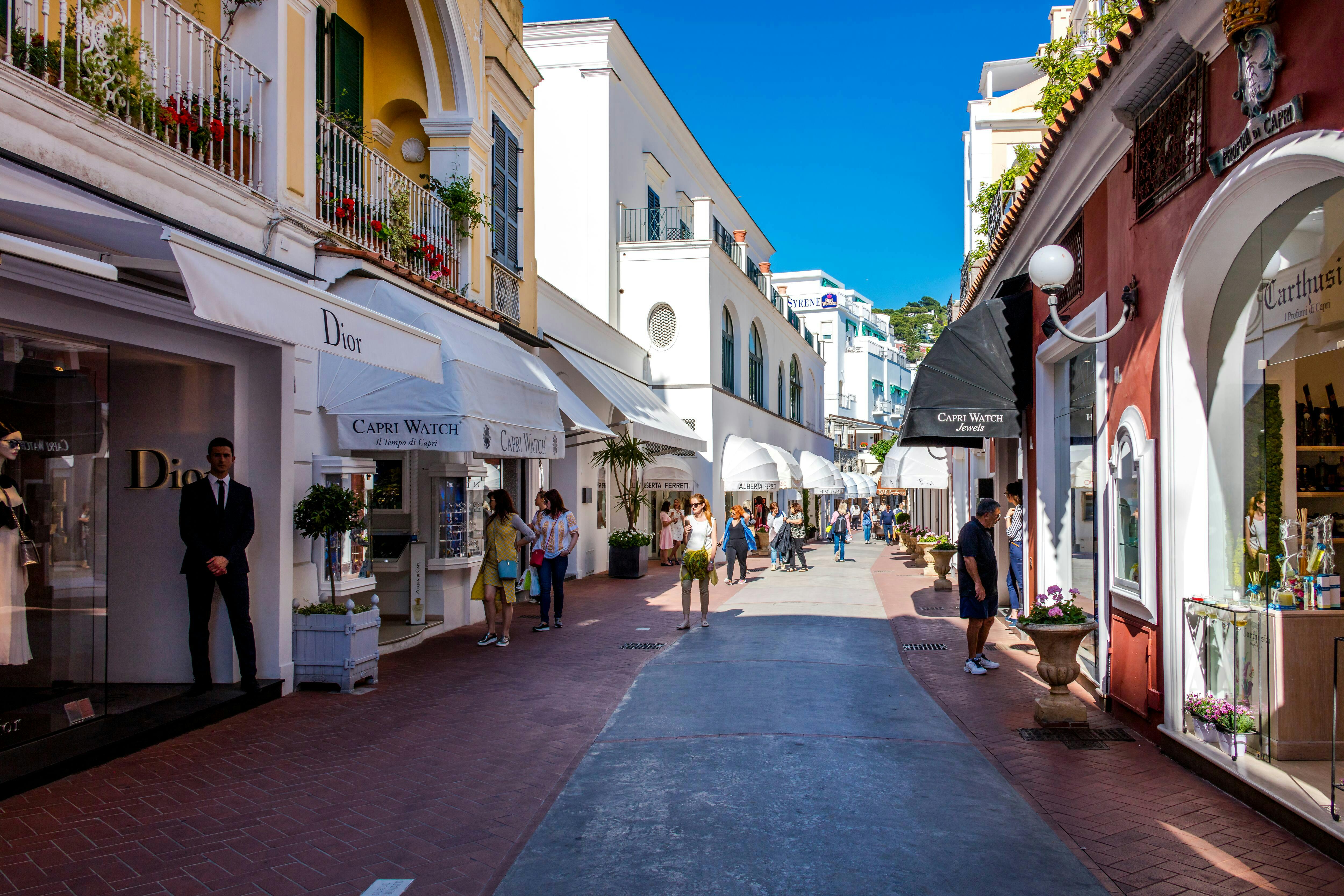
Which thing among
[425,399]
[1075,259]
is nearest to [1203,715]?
[1075,259]

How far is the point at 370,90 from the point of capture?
12.2 meters

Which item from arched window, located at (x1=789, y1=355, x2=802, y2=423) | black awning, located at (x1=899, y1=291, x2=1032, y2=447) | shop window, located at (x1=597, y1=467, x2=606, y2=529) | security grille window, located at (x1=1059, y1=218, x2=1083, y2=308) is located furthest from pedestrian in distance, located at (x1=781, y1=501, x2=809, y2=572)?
arched window, located at (x1=789, y1=355, x2=802, y2=423)

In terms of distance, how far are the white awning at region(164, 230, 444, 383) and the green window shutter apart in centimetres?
424

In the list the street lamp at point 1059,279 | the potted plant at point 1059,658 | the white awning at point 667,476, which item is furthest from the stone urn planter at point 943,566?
the street lamp at point 1059,279

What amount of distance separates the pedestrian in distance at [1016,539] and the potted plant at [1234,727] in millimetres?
5973

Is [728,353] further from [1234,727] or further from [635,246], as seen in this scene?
[1234,727]

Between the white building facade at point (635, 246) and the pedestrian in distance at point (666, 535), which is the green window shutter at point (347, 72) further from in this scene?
the pedestrian in distance at point (666, 535)

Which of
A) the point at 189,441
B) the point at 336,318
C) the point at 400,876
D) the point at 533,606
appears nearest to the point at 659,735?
the point at 400,876

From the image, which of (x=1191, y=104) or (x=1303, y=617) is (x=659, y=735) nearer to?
(x=1303, y=617)

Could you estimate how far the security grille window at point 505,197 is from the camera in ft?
45.6

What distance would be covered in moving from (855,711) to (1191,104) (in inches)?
189

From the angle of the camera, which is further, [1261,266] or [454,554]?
[454,554]

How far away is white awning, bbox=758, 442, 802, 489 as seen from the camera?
92.4ft

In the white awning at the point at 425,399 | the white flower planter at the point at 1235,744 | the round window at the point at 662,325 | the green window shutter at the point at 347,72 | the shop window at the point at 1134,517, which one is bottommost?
the white flower planter at the point at 1235,744
